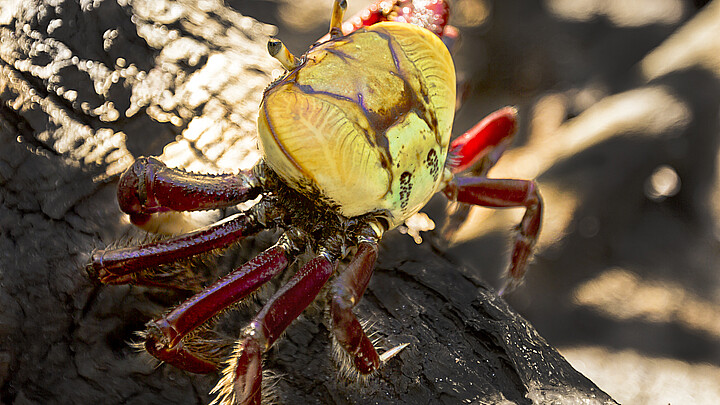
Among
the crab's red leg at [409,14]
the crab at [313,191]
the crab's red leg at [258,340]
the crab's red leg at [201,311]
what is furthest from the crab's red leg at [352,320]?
the crab's red leg at [409,14]

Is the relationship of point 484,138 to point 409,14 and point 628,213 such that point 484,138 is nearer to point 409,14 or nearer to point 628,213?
point 409,14

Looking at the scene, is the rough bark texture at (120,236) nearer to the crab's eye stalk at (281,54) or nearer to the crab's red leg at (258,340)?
the crab's red leg at (258,340)

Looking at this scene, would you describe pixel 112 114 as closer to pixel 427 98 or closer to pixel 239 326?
pixel 239 326

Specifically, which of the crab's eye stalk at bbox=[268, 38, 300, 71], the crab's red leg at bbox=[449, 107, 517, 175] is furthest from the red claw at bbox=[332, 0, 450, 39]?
the crab's eye stalk at bbox=[268, 38, 300, 71]

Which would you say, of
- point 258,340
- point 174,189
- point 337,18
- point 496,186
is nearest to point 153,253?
point 174,189

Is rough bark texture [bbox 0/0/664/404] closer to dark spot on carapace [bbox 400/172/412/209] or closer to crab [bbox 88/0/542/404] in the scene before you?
crab [bbox 88/0/542/404]

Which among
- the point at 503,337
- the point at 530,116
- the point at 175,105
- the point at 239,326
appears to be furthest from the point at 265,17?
the point at 503,337
